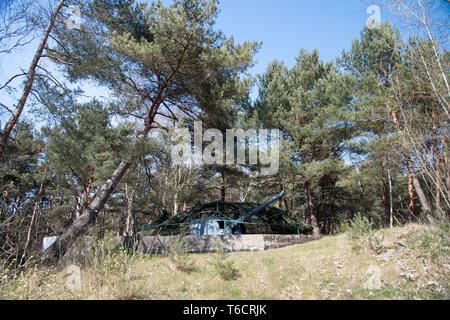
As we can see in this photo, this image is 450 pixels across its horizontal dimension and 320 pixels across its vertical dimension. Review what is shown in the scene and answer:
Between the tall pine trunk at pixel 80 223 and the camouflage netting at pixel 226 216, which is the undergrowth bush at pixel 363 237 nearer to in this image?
the camouflage netting at pixel 226 216

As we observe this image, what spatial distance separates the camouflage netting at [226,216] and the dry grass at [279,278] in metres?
5.31

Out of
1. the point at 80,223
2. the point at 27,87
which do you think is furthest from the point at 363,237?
the point at 27,87

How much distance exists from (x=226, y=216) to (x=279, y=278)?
6107 mm

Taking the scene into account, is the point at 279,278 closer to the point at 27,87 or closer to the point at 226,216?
the point at 226,216

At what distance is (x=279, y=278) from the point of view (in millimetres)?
4918

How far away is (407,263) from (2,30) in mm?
9461

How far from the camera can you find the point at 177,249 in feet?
19.0

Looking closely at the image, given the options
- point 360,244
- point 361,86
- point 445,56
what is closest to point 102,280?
point 360,244

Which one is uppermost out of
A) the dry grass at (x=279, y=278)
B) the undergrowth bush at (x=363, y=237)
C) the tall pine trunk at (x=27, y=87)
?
the tall pine trunk at (x=27, y=87)

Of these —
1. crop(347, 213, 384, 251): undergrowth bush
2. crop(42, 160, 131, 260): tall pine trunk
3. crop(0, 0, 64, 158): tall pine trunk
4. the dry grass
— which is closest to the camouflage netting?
crop(42, 160, 131, 260): tall pine trunk

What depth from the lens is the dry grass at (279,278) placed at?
3.50m

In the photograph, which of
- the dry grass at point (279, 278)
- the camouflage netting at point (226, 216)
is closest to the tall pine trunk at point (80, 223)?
the dry grass at point (279, 278)
